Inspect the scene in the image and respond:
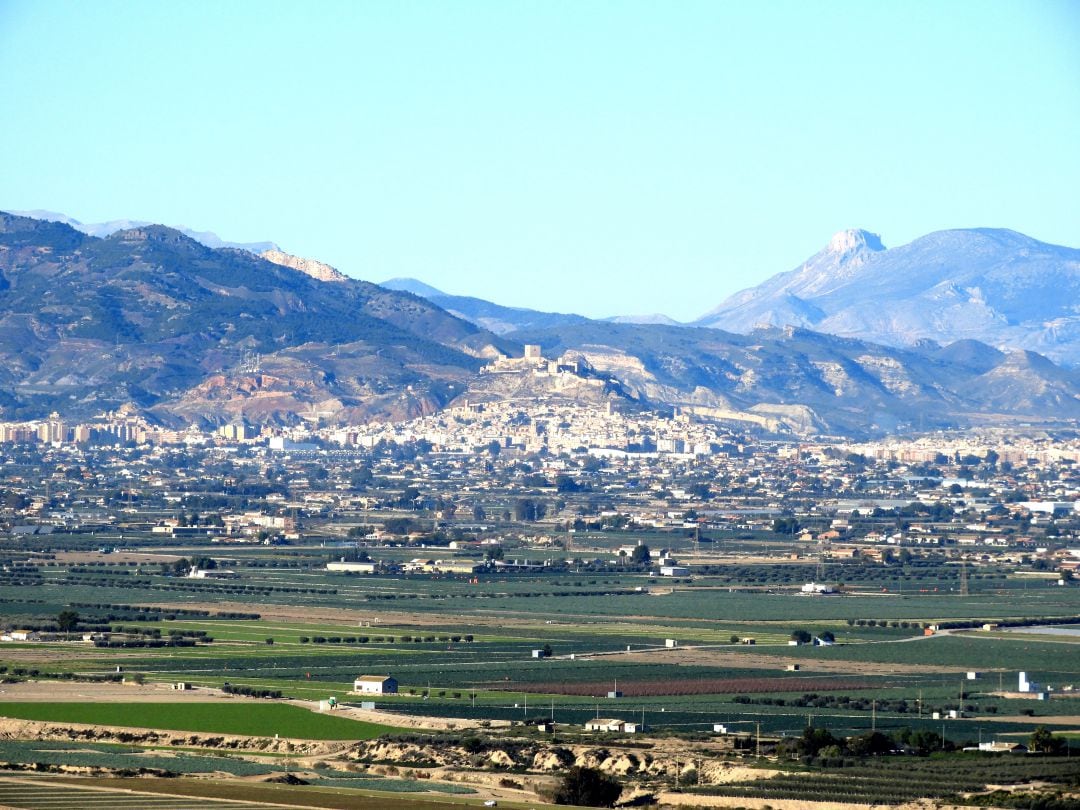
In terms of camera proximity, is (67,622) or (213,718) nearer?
(213,718)

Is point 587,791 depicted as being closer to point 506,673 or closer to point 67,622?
point 506,673

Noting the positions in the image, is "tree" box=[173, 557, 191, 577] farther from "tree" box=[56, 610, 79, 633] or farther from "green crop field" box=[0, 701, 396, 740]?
"green crop field" box=[0, 701, 396, 740]

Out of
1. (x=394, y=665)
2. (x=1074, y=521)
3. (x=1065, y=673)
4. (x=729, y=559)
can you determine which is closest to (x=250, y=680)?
(x=394, y=665)

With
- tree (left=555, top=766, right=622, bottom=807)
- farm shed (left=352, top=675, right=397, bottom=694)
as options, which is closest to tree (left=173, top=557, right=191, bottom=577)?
farm shed (left=352, top=675, right=397, bottom=694)

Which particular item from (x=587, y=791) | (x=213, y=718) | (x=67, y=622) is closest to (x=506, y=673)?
(x=213, y=718)

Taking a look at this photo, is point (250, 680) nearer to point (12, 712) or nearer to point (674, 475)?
point (12, 712)

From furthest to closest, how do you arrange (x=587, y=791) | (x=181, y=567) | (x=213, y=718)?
1. (x=181, y=567)
2. (x=213, y=718)
3. (x=587, y=791)
